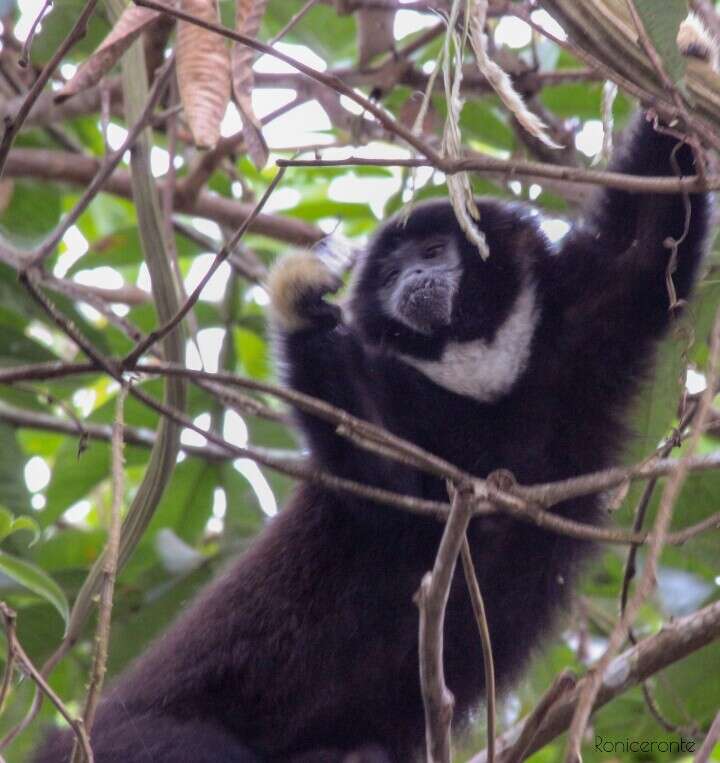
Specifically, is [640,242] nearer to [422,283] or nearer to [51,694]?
[422,283]

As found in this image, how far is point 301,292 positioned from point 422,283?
1.66ft

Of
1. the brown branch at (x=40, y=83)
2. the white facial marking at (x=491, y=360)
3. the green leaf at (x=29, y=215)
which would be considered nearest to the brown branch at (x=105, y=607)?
the brown branch at (x=40, y=83)

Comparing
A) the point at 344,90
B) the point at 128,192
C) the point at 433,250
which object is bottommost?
the point at 433,250

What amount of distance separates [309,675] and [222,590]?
1.12ft

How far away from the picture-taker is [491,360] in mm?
3408

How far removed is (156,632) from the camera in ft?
12.7

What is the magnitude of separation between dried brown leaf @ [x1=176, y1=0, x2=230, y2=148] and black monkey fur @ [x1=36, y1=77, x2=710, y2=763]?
726 mm

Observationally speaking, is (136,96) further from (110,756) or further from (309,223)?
(309,223)

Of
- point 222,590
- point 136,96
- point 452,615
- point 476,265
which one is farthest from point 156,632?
Answer: point 136,96

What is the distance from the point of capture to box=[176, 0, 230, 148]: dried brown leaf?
2.36 m

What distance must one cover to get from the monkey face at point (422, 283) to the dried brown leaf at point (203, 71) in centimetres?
115

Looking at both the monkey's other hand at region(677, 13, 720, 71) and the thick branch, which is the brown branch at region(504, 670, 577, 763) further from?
the thick branch

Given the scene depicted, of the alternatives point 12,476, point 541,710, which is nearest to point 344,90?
point 541,710

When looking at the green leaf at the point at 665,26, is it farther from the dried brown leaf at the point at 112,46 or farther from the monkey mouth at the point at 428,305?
the monkey mouth at the point at 428,305
